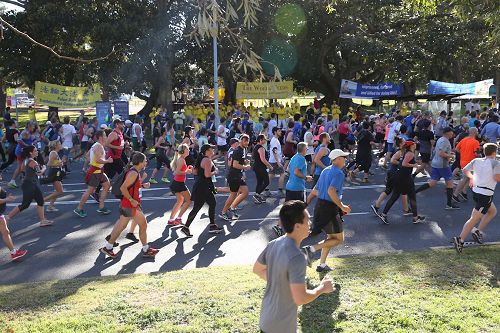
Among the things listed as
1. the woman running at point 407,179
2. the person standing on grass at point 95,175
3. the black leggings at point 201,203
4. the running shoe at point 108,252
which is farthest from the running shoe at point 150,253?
the woman running at point 407,179

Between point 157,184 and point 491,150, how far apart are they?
9.31m

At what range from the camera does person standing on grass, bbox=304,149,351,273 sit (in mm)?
7434

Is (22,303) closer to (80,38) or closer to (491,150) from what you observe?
(491,150)

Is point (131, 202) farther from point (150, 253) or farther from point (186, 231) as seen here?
point (186, 231)

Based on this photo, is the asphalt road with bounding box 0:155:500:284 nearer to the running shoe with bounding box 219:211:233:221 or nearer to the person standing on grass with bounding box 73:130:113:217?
the running shoe with bounding box 219:211:233:221

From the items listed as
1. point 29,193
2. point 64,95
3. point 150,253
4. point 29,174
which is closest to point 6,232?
point 29,193

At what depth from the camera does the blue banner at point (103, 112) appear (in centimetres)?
2352

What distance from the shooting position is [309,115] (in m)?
23.2

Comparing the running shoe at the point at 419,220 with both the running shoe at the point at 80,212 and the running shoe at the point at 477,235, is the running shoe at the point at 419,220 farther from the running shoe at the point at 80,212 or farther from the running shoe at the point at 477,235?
the running shoe at the point at 80,212

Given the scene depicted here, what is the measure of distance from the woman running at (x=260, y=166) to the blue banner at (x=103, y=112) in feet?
42.4

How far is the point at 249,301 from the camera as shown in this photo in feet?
20.8

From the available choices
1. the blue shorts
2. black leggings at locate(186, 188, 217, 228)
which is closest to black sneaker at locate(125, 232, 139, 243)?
black leggings at locate(186, 188, 217, 228)

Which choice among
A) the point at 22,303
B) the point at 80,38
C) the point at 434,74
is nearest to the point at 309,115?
the point at 80,38

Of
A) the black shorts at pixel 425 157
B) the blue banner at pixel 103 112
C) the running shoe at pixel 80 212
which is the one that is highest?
the blue banner at pixel 103 112
